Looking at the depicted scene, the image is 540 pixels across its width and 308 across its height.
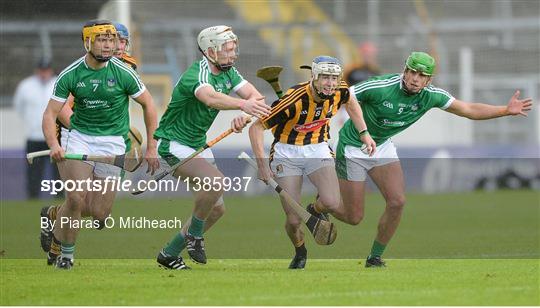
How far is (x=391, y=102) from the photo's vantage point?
1120 cm

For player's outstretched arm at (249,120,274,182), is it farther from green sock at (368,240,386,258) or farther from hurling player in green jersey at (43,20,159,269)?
green sock at (368,240,386,258)

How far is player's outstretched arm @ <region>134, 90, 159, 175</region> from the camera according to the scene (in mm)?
10906

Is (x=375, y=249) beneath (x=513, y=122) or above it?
above

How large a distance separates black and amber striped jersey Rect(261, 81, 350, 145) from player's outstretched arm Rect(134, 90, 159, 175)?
85cm

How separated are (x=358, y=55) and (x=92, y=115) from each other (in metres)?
10.9

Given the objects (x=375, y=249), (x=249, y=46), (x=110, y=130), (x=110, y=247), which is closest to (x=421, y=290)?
(x=375, y=249)

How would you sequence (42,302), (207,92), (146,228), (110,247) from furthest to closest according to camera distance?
1. (146,228)
2. (110,247)
3. (207,92)
4. (42,302)

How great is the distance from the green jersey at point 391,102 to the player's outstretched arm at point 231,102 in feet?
3.52

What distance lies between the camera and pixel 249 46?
69.4ft

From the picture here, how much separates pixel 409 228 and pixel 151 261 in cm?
452

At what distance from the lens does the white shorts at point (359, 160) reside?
1124cm

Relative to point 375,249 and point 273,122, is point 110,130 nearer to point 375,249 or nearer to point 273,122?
point 273,122

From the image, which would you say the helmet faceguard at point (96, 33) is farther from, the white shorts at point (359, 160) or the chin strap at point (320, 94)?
the white shorts at point (359, 160)

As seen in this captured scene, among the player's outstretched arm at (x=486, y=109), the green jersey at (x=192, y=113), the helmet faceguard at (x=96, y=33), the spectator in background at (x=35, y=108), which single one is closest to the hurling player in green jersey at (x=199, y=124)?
the green jersey at (x=192, y=113)
